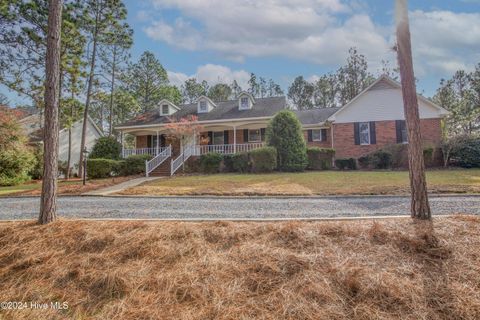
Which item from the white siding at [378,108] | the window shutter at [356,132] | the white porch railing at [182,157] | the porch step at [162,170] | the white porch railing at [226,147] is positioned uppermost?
the white siding at [378,108]

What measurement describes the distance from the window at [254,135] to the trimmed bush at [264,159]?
6.14m

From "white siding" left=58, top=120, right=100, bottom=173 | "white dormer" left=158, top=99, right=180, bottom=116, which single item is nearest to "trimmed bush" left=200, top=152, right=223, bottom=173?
"white dormer" left=158, top=99, right=180, bottom=116

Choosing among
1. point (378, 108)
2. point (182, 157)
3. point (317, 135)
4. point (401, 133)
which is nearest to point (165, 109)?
point (182, 157)

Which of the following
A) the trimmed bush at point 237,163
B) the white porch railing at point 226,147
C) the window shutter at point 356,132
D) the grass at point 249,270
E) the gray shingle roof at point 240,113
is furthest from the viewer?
the gray shingle roof at point 240,113

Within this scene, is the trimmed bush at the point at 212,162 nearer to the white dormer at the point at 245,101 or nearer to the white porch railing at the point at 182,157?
the white porch railing at the point at 182,157

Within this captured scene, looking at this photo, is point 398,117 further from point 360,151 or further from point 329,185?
point 329,185

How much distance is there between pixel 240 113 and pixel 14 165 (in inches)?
639

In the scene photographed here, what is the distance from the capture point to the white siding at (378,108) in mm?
18156

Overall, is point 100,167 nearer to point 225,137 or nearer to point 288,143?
point 225,137

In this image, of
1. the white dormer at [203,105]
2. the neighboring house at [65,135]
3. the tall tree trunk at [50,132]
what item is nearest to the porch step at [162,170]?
the white dormer at [203,105]

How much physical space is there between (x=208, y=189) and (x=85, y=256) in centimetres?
701

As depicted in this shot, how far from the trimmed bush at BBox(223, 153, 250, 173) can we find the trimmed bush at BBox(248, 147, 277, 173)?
71 cm

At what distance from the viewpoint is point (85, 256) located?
3760 mm

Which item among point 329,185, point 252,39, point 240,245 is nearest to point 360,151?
point 329,185
